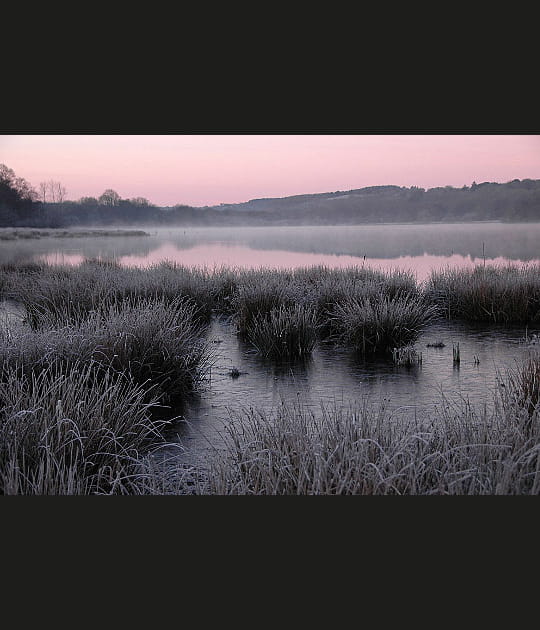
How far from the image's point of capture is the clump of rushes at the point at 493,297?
10.1 meters

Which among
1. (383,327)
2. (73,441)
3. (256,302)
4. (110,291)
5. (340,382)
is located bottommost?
(340,382)

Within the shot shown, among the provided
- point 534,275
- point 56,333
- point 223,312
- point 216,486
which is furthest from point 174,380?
point 534,275

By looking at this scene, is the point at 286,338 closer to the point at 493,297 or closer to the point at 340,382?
the point at 340,382

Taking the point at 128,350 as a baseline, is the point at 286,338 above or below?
below

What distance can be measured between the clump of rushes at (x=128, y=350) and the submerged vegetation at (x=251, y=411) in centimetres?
1

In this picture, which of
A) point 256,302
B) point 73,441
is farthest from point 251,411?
point 256,302

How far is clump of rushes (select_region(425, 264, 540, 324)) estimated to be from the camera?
10.1m

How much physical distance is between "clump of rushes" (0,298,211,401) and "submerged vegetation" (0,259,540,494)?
13 mm

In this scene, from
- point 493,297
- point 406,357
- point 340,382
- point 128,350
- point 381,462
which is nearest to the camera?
point 381,462

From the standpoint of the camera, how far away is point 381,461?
3.24 meters

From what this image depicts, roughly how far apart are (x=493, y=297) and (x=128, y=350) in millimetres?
6424

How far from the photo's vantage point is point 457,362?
7281 millimetres

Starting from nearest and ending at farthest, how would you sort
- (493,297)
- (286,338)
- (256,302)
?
(286,338) → (256,302) → (493,297)

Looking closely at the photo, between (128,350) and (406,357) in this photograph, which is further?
(406,357)
